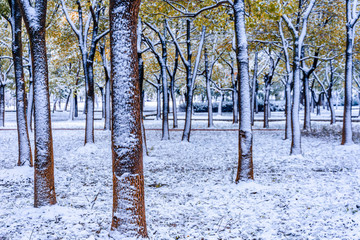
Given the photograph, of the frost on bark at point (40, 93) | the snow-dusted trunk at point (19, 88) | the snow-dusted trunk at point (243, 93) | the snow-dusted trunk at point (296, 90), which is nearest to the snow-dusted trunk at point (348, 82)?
the snow-dusted trunk at point (296, 90)

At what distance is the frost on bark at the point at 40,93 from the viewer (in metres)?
4.93

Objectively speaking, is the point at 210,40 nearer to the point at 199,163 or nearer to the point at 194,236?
the point at 199,163

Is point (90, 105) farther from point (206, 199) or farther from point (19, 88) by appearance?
point (206, 199)

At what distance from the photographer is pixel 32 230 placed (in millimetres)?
4336

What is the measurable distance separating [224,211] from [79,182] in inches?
157

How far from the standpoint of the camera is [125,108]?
365 cm

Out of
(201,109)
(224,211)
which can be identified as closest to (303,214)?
(224,211)

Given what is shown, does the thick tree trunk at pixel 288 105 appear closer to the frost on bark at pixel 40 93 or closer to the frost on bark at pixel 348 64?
the frost on bark at pixel 348 64

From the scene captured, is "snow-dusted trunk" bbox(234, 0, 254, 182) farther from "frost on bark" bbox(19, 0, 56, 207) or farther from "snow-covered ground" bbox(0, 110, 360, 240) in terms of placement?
"frost on bark" bbox(19, 0, 56, 207)

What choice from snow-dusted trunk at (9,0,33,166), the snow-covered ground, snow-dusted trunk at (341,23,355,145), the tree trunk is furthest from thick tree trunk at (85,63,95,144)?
snow-dusted trunk at (341,23,355,145)

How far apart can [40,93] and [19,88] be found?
12.3ft

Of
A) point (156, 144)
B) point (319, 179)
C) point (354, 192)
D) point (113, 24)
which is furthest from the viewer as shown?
point (156, 144)

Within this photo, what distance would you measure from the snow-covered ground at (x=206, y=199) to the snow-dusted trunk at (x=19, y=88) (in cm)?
46

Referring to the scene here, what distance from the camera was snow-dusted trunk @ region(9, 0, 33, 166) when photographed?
7805 millimetres
